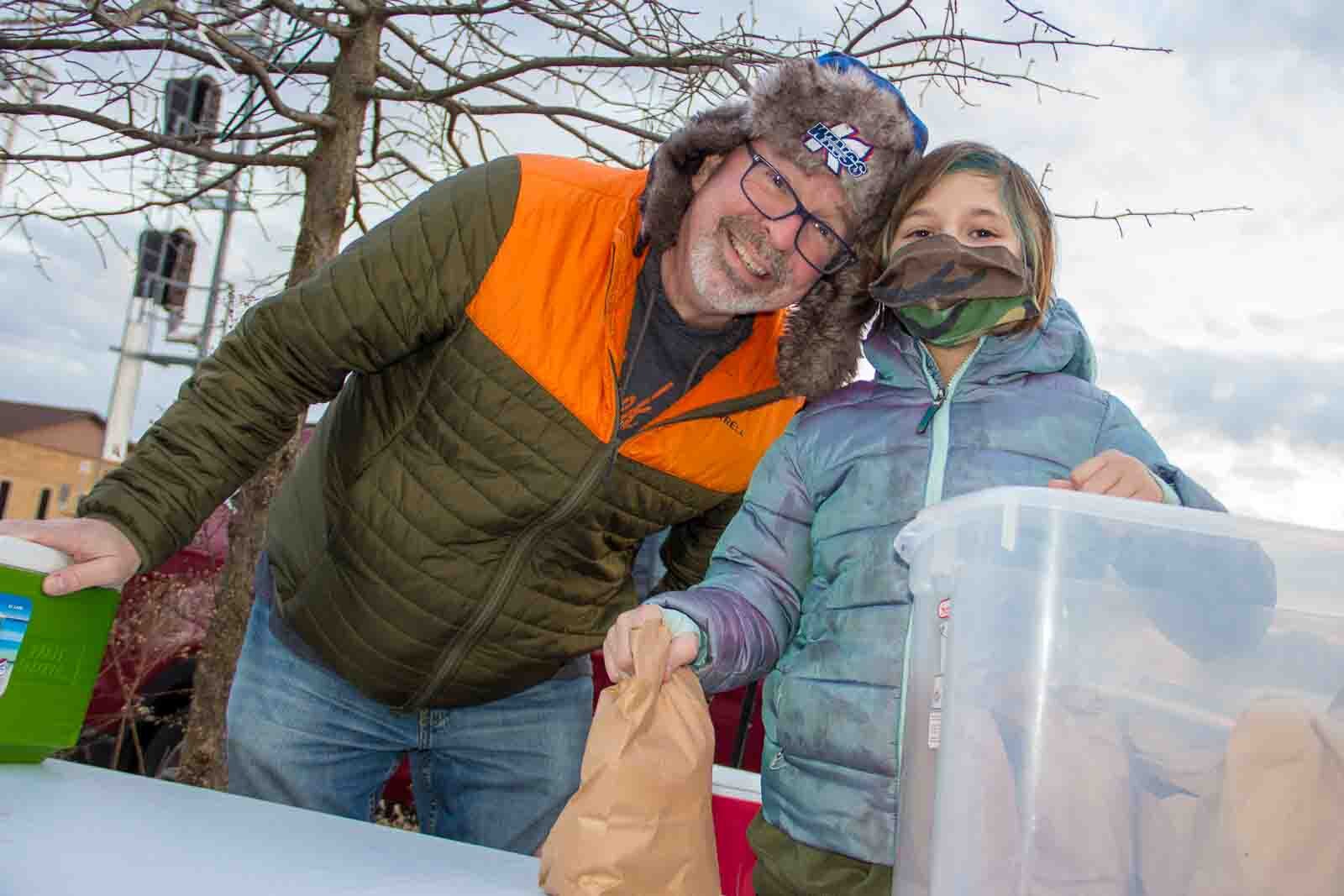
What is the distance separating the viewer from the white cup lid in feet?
4.85

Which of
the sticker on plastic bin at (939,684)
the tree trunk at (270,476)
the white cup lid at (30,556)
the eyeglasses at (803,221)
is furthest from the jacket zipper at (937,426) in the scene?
the tree trunk at (270,476)

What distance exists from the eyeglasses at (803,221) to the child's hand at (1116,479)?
0.90m

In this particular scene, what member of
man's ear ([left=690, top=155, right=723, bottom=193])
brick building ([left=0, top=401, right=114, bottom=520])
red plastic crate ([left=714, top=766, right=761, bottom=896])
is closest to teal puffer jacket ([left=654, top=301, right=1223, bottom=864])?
red plastic crate ([left=714, top=766, right=761, bottom=896])

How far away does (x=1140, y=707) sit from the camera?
3.05 feet

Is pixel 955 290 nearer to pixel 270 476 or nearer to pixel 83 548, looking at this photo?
pixel 83 548

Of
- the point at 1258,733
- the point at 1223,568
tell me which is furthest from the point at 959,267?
the point at 1258,733

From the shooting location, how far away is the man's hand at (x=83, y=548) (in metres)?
1.54

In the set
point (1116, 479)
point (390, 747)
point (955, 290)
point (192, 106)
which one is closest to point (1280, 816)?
point (1116, 479)

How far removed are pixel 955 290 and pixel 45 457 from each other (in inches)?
1038

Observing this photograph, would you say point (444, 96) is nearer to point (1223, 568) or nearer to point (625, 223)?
point (625, 223)

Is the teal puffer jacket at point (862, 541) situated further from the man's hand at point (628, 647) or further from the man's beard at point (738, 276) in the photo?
the man's beard at point (738, 276)

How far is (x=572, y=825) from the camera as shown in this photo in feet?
3.82

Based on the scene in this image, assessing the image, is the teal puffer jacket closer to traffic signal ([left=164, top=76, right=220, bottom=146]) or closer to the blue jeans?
the blue jeans

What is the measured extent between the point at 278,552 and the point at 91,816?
93 centimetres
